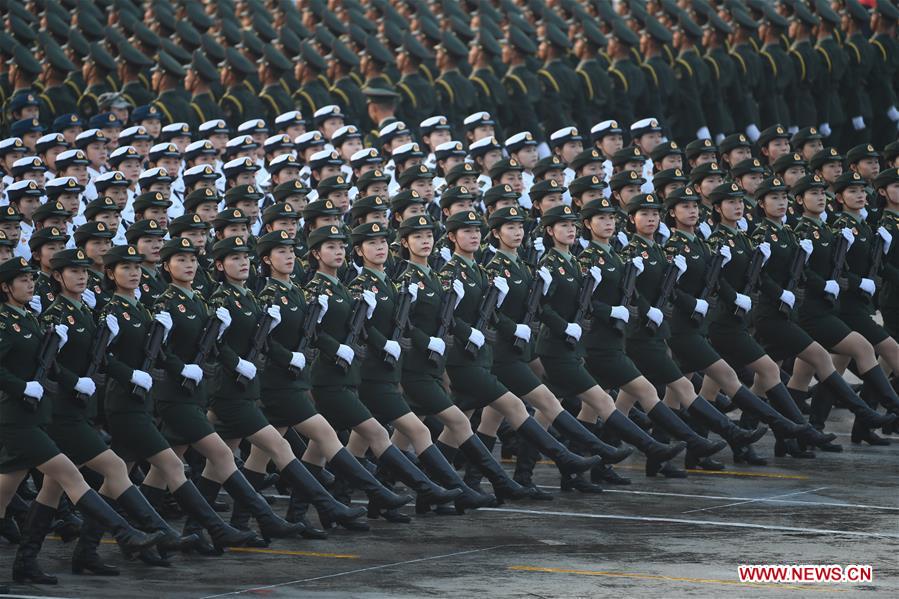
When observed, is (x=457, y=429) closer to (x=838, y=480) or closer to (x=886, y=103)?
(x=838, y=480)

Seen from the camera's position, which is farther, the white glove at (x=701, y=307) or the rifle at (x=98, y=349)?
the white glove at (x=701, y=307)

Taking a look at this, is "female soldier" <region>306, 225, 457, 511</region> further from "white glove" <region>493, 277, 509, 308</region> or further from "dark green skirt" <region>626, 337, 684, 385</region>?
"dark green skirt" <region>626, 337, 684, 385</region>

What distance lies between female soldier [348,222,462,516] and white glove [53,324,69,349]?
2.25 meters

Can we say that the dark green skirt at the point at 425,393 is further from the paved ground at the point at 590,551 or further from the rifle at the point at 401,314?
the paved ground at the point at 590,551

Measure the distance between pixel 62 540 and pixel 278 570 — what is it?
73.2 inches

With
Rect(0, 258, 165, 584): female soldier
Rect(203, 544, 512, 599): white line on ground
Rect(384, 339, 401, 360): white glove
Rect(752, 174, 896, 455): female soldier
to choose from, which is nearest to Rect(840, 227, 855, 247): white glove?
Rect(752, 174, 896, 455): female soldier

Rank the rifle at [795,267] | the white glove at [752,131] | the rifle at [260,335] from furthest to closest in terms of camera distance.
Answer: the white glove at [752,131] < the rifle at [795,267] < the rifle at [260,335]

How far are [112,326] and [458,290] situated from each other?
2.72 m

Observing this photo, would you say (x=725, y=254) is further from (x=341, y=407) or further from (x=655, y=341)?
(x=341, y=407)

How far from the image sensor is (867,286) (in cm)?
1583

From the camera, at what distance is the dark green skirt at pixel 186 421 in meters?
12.2

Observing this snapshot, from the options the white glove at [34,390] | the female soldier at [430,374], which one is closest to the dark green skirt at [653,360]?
the female soldier at [430,374]

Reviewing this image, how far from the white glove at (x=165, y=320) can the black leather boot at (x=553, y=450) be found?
8.89ft

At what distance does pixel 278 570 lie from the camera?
37.8 feet
